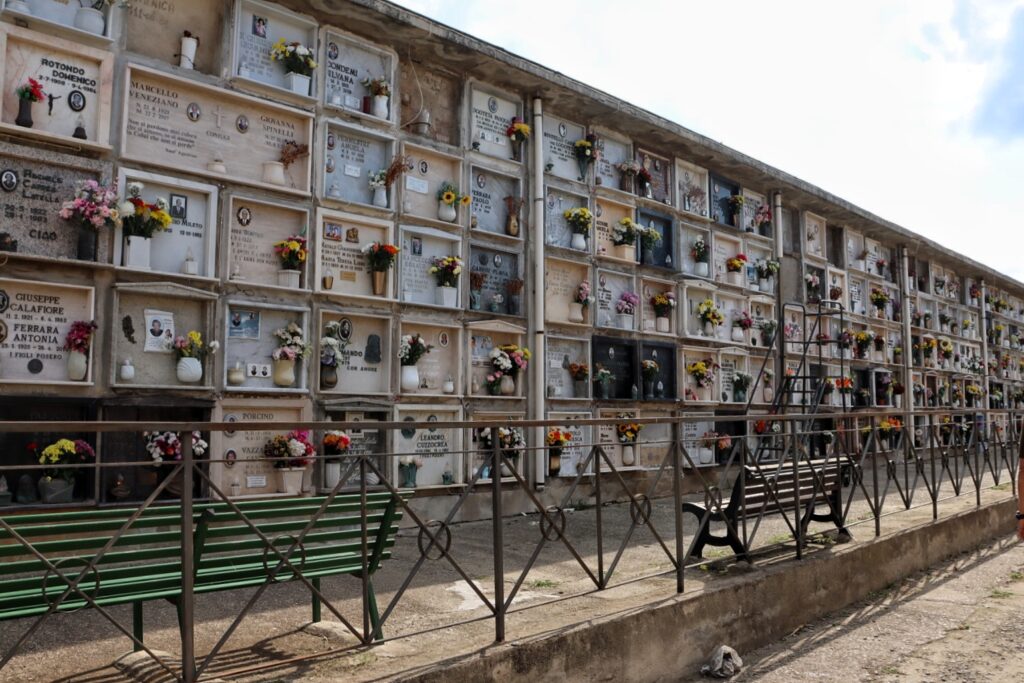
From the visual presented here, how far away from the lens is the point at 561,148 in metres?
10.2

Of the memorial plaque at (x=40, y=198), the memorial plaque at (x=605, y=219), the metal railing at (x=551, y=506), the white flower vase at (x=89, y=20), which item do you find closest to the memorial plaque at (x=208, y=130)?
the white flower vase at (x=89, y=20)

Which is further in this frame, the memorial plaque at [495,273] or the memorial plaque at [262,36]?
the memorial plaque at [495,273]

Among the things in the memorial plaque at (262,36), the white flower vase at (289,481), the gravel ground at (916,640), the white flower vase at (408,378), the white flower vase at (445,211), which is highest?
the memorial plaque at (262,36)

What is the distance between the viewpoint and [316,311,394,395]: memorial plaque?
771 cm

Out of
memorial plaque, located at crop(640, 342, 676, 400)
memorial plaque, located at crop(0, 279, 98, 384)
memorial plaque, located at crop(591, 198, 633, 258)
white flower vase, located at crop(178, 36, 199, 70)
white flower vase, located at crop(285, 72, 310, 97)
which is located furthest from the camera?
memorial plaque, located at crop(640, 342, 676, 400)

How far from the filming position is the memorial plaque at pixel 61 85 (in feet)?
19.6

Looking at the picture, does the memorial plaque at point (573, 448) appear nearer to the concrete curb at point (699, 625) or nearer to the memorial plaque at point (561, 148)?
the memorial plaque at point (561, 148)

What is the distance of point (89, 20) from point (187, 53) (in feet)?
2.49

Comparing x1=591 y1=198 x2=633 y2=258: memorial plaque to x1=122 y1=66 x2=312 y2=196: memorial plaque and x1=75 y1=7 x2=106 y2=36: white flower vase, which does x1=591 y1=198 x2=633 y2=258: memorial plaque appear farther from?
x1=75 y1=7 x2=106 y2=36: white flower vase

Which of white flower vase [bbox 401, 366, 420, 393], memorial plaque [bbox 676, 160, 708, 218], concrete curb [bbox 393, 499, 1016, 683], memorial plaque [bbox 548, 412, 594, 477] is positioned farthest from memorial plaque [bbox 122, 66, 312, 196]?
memorial plaque [bbox 676, 160, 708, 218]

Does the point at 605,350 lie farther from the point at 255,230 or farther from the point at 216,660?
the point at 216,660

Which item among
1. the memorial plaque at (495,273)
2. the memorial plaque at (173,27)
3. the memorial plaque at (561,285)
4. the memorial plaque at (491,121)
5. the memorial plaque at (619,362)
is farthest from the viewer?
the memorial plaque at (619,362)

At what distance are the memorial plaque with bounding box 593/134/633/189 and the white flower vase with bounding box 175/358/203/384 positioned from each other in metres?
5.65

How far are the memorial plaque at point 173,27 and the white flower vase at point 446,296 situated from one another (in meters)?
2.90
